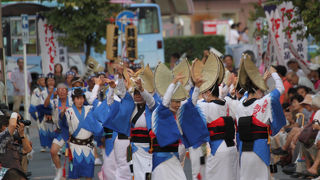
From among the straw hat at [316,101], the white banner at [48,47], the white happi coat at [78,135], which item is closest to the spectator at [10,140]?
the white happi coat at [78,135]

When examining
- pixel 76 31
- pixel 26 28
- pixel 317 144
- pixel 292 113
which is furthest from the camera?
pixel 76 31

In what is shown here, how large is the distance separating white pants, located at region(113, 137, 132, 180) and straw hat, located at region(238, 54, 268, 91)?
7.84ft

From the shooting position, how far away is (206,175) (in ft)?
32.5

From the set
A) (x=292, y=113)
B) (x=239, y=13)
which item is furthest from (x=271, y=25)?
(x=239, y=13)

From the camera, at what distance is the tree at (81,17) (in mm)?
23734

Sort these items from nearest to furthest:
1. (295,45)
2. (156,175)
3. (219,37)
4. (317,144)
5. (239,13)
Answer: (156,175), (317,144), (295,45), (219,37), (239,13)

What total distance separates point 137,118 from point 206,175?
116cm

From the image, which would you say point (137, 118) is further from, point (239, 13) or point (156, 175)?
point (239, 13)

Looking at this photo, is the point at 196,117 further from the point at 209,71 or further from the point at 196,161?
the point at 196,161

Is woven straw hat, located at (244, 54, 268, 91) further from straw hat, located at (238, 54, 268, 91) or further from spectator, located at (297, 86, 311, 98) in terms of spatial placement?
spectator, located at (297, 86, 311, 98)

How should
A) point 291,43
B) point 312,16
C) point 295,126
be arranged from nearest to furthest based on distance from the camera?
point 312,16 < point 295,126 < point 291,43

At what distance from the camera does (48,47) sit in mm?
22062

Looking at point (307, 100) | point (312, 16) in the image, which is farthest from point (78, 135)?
point (312, 16)

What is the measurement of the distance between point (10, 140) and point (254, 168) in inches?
120
